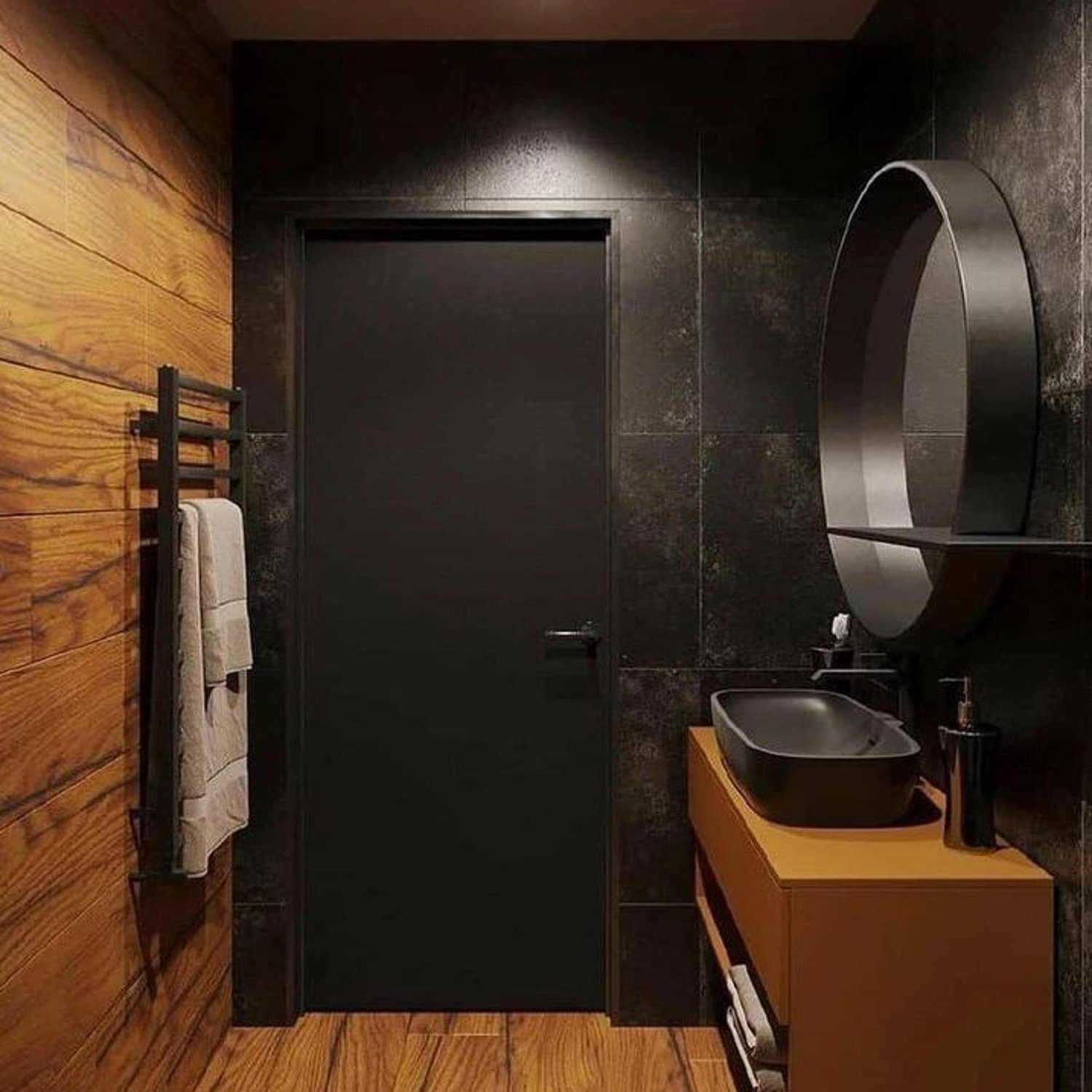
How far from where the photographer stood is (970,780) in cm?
219

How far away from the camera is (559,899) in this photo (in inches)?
134

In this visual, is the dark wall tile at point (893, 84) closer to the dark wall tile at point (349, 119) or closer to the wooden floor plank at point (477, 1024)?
the dark wall tile at point (349, 119)

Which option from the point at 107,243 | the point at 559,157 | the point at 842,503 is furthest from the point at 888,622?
the point at 107,243

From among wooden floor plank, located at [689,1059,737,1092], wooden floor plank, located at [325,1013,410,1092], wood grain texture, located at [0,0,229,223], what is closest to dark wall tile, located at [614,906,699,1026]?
wooden floor plank, located at [689,1059,737,1092]

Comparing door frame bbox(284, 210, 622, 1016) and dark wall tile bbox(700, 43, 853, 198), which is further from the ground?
dark wall tile bbox(700, 43, 853, 198)

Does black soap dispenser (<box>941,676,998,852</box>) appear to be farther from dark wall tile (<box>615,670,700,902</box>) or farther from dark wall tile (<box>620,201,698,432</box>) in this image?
dark wall tile (<box>620,201,698,432</box>)

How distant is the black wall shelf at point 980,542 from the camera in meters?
1.83

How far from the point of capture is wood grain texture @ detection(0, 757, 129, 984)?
201 centimetres

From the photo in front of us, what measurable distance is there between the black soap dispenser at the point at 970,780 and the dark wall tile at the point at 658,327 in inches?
51.0

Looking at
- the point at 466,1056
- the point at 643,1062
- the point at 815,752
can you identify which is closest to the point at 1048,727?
the point at 815,752

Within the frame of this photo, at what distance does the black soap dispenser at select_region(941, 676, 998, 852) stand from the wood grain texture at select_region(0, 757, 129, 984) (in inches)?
58.9

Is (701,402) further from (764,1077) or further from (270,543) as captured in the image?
(764,1077)

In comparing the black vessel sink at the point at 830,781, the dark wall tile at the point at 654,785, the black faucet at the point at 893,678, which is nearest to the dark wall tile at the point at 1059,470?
the black vessel sink at the point at 830,781

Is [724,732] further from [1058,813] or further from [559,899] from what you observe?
[559,899]
